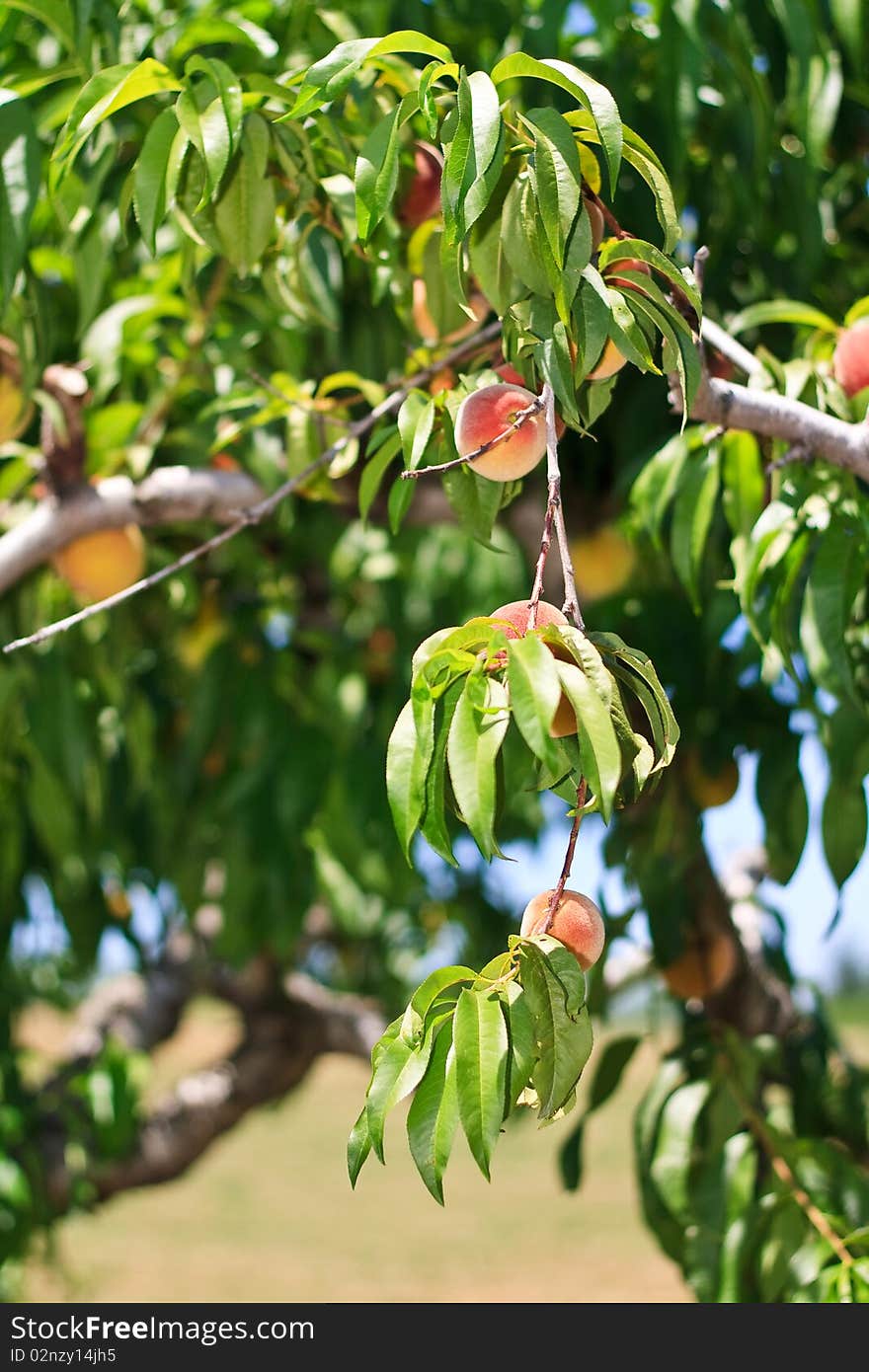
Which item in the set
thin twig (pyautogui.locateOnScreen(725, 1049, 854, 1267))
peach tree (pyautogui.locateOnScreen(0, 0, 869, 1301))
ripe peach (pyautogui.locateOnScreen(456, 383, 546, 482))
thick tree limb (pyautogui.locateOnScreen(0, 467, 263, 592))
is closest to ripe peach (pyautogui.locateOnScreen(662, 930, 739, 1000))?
peach tree (pyautogui.locateOnScreen(0, 0, 869, 1301))

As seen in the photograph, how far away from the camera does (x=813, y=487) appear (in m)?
0.99

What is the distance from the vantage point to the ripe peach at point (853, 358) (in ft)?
3.28

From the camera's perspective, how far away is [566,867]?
0.56 meters

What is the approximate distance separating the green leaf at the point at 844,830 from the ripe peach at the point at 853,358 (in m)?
0.31

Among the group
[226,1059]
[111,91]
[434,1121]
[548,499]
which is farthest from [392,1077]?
[226,1059]

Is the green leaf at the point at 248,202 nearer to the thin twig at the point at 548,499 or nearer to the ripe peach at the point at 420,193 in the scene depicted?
the ripe peach at the point at 420,193

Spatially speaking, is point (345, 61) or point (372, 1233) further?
point (372, 1233)

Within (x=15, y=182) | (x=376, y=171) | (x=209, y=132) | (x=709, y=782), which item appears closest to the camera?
(x=376, y=171)

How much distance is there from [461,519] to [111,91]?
35 centimetres

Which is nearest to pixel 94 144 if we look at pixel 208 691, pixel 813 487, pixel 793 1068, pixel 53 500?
pixel 53 500

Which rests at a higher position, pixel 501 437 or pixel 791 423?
pixel 501 437

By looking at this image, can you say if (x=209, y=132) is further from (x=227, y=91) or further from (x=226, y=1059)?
(x=226, y=1059)

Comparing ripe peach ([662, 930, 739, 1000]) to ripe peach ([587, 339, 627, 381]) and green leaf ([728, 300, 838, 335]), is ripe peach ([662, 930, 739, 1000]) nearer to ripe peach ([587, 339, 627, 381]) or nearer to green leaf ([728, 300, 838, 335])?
green leaf ([728, 300, 838, 335])

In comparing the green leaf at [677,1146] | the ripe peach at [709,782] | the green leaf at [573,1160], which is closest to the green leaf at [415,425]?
the ripe peach at [709,782]
